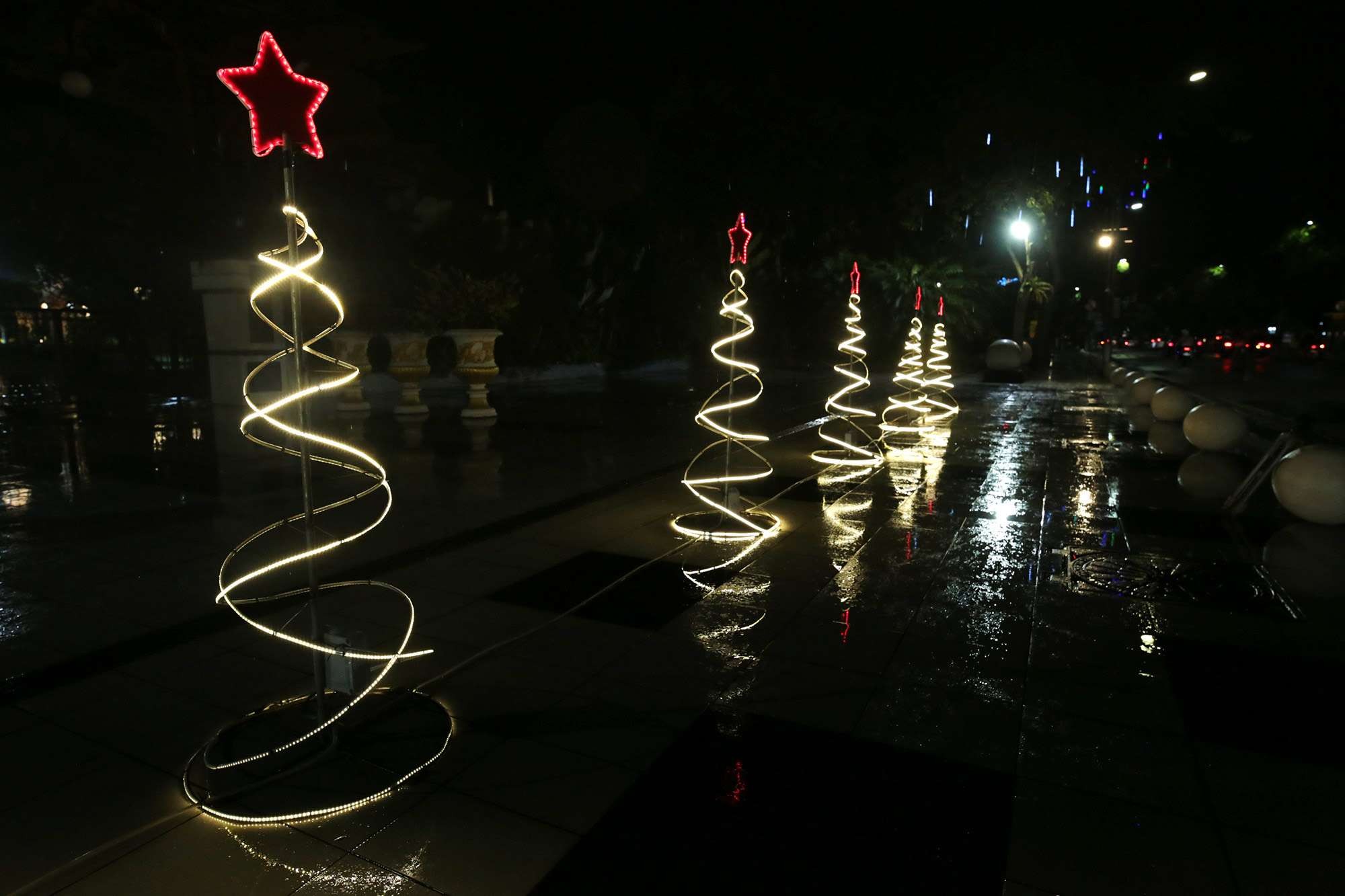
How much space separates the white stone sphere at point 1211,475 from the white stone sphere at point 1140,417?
343 cm

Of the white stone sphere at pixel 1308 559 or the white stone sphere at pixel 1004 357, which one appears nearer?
the white stone sphere at pixel 1308 559

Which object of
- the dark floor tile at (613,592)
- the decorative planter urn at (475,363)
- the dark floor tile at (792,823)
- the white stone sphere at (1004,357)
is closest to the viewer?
the dark floor tile at (792,823)

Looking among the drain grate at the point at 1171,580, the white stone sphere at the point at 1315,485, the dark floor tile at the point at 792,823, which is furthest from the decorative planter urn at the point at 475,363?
the dark floor tile at the point at 792,823

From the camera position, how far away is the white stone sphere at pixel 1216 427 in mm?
13406

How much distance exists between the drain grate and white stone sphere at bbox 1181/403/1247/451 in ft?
22.9

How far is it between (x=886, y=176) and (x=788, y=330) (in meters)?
8.50

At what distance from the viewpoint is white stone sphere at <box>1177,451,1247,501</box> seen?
1084 centimetres

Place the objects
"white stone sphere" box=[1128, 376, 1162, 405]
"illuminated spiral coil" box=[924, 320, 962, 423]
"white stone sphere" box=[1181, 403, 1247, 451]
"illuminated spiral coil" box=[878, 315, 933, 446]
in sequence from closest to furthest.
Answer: "white stone sphere" box=[1181, 403, 1247, 451] → "illuminated spiral coil" box=[878, 315, 933, 446] → "illuminated spiral coil" box=[924, 320, 962, 423] → "white stone sphere" box=[1128, 376, 1162, 405]

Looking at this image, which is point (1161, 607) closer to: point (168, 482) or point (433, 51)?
point (168, 482)

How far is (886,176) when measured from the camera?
38.8 m

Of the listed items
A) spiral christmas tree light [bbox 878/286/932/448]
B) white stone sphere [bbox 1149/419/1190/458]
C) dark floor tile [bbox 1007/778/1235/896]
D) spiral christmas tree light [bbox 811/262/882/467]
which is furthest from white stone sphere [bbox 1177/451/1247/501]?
dark floor tile [bbox 1007/778/1235/896]

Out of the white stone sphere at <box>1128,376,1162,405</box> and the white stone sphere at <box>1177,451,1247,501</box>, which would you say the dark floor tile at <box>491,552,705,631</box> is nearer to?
the white stone sphere at <box>1177,451,1247,501</box>

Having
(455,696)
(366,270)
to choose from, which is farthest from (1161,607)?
(366,270)

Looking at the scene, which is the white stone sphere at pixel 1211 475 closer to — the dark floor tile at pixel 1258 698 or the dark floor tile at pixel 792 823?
the dark floor tile at pixel 1258 698
